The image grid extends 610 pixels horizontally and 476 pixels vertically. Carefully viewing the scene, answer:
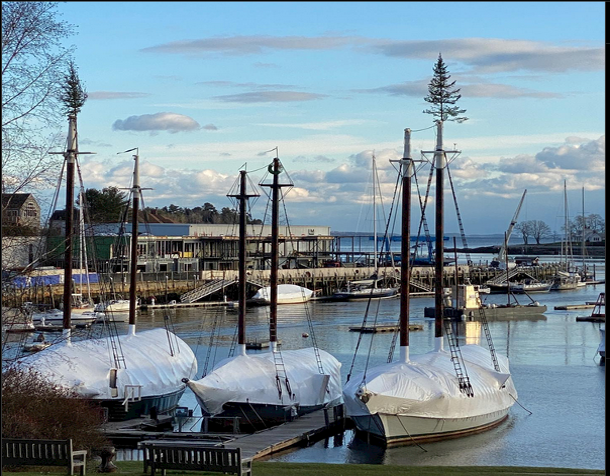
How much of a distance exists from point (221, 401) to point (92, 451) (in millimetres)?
8330

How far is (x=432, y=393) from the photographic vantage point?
28.3m

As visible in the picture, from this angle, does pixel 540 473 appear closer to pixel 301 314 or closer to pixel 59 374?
pixel 59 374

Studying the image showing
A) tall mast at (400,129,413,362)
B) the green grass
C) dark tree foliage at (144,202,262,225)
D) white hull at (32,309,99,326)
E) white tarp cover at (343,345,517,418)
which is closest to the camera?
the green grass

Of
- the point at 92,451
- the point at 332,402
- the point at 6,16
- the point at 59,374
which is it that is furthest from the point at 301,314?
the point at 6,16

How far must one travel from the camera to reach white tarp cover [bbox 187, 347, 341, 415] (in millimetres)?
30047

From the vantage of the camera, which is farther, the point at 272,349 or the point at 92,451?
the point at 272,349

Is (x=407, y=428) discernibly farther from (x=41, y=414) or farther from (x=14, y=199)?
(x=14, y=199)

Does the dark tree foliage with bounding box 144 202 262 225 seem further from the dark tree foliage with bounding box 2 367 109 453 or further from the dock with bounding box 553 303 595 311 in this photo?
the dark tree foliage with bounding box 2 367 109 453

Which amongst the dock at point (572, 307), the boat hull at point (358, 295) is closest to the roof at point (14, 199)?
the dock at point (572, 307)

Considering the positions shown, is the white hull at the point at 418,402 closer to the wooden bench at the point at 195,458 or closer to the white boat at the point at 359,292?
the wooden bench at the point at 195,458

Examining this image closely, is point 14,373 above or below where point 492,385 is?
above

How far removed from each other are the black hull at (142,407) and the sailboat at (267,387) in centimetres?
198

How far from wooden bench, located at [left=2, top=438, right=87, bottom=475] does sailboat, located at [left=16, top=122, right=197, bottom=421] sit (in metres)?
10.2

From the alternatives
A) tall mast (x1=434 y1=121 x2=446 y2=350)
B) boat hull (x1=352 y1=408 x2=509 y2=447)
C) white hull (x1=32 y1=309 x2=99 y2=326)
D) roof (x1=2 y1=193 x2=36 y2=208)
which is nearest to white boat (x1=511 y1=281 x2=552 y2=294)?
white hull (x1=32 y1=309 x2=99 y2=326)
